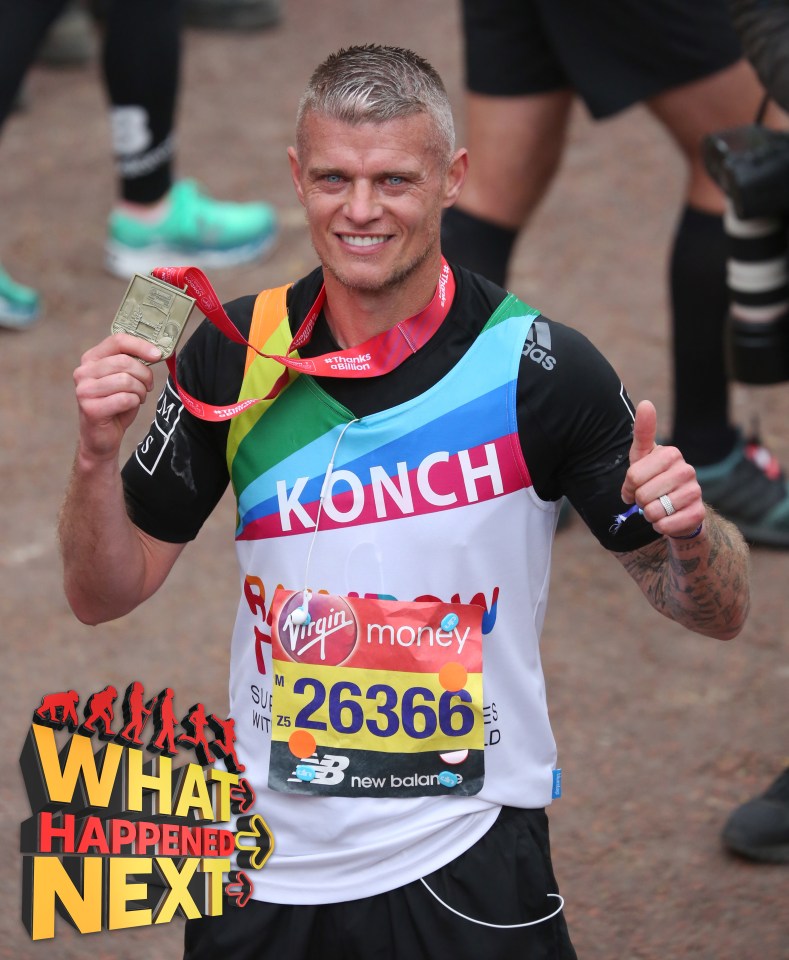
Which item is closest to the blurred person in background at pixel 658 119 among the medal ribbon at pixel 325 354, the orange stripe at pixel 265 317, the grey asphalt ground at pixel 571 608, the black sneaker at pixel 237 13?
the grey asphalt ground at pixel 571 608

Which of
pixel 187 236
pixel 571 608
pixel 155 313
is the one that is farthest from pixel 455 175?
pixel 187 236

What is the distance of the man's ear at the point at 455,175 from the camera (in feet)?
7.70

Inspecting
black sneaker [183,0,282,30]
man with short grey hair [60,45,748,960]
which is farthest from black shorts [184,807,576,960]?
black sneaker [183,0,282,30]

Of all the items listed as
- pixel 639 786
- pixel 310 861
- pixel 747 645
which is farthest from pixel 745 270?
pixel 310 861

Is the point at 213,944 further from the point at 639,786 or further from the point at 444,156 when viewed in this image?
the point at 639,786

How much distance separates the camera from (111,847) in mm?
2152

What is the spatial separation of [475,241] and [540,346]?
2.08 metres

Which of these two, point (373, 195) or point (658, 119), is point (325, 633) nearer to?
point (373, 195)

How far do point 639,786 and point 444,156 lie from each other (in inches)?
70.8

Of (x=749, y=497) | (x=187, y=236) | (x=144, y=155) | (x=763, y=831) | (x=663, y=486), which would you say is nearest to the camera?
(x=663, y=486)

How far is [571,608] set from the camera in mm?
4246

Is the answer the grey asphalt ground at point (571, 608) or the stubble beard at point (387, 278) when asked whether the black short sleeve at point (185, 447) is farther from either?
the grey asphalt ground at point (571, 608)

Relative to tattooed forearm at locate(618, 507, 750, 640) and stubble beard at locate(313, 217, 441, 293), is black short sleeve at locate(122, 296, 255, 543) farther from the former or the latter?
tattooed forearm at locate(618, 507, 750, 640)

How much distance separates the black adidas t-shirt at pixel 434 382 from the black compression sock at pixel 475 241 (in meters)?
1.90
